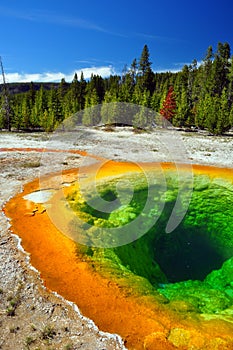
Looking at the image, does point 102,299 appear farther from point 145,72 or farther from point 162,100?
point 145,72

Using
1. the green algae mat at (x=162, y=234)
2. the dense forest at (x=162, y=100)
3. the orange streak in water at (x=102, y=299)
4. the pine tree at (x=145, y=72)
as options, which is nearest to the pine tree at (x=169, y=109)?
the dense forest at (x=162, y=100)

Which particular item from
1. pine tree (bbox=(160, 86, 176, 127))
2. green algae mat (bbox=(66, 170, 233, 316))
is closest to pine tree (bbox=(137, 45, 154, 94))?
pine tree (bbox=(160, 86, 176, 127))

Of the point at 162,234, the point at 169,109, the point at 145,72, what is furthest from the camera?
the point at 145,72

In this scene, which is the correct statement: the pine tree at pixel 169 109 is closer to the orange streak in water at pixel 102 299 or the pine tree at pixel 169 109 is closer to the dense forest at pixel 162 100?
the dense forest at pixel 162 100

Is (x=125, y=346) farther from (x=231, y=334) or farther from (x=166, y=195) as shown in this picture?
(x=166, y=195)

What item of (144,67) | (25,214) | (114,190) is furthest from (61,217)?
(144,67)

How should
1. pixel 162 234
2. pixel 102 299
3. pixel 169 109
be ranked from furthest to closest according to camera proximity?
1. pixel 169 109
2. pixel 162 234
3. pixel 102 299

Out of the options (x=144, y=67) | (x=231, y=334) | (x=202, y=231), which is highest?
(x=144, y=67)

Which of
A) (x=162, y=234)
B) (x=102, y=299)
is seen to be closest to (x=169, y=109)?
(x=162, y=234)
